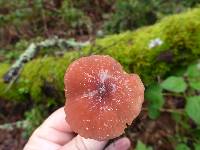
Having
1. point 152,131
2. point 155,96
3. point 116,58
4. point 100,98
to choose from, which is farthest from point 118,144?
point 152,131

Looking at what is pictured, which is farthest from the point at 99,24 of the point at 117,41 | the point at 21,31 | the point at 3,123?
the point at 3,123

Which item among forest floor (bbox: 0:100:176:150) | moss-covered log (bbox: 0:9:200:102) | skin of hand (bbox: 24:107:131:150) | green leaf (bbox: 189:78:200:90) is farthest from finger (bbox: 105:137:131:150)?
forest floor (bbox: 0:100:176:150)

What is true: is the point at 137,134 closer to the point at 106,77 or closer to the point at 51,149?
the point at 51,149

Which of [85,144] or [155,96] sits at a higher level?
[85,144]

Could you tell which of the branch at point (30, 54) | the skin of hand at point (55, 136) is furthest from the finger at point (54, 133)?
the branch at point (30, 54)

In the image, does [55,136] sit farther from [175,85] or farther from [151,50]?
[151,50]

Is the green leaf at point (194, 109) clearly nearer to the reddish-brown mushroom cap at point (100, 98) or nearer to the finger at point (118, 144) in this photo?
the finger at point (118, 144)
